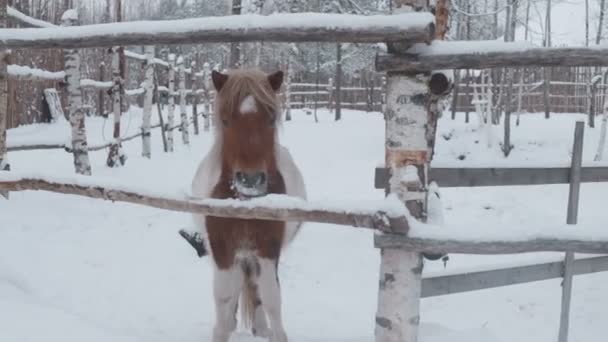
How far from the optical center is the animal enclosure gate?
2.34 metres

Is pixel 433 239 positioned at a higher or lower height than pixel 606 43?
lower

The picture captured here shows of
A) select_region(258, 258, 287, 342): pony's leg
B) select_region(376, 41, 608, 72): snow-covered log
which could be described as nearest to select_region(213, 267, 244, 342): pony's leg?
select_region(258, 258, 287, 342): pony's leg

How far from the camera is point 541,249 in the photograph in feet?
7.80

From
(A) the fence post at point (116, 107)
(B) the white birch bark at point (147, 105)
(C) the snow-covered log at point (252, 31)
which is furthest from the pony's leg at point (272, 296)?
(B) the white birch bark at point (147, 105)

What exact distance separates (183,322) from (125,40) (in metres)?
2.15

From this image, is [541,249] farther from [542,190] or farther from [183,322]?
[542,190]

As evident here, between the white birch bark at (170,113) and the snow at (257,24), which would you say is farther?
the white birch bark at (170,113)

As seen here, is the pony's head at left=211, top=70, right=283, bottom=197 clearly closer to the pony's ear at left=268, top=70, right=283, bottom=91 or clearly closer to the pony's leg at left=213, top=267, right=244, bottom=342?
the pony's ear at left=268, top=70, right=283, bottom=91

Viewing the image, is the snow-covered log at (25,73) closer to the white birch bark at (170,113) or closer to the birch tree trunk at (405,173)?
the birch tree trunk at (405,173)

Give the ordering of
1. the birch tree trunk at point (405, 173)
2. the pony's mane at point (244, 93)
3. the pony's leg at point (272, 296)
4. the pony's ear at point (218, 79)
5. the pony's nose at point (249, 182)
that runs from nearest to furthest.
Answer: the birch tree trunk at point (405, 173) < the pony's nose at point (249, 182) < the pony's mane at point (244, 93) < the pony's ear at point (218, 79) < the pony's leg at point (272, 296)

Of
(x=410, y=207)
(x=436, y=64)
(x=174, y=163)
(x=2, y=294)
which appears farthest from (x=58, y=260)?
(x=174, y=163)

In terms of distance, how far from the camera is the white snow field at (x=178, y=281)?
3379mm

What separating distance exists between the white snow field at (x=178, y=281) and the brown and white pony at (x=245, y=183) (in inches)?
15.0

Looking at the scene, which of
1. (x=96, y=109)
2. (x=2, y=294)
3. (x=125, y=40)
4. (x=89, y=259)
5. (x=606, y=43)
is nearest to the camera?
(x=606, y=43)
